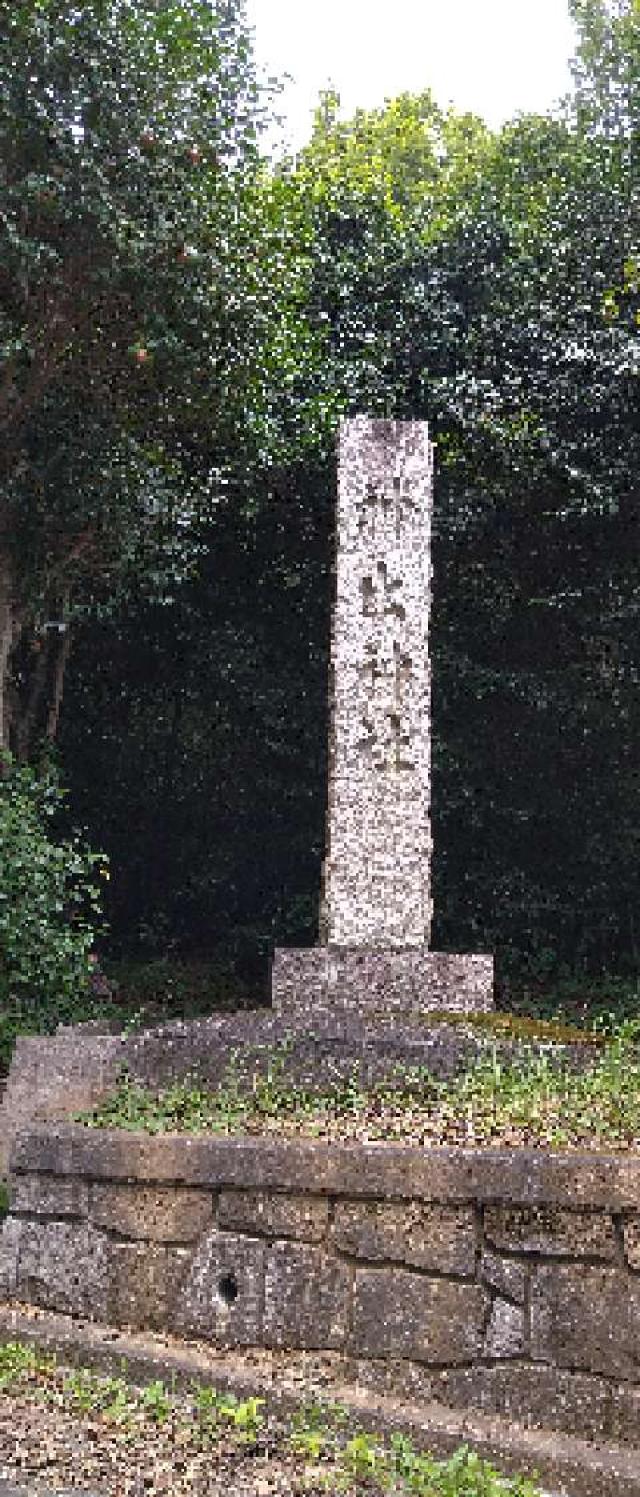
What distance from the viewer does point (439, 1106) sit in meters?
3.96

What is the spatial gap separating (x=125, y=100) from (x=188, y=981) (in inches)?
270

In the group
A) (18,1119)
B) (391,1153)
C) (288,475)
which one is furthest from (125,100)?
(391,1153)

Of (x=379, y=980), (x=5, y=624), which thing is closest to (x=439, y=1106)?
(x=379, y=980)

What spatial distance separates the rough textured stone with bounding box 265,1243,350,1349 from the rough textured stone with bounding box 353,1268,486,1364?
0.21 feet

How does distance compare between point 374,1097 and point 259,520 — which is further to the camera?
point 259,520

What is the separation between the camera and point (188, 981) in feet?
36.9

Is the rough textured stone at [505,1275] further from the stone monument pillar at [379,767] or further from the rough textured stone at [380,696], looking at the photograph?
the rough textured stone at [380,696]

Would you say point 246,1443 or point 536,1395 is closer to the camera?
point 246,1443

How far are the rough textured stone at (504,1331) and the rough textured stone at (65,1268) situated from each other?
1.29 m

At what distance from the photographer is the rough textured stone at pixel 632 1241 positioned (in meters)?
2.88

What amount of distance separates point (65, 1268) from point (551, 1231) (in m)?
1.67

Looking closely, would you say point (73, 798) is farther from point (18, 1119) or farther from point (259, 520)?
point (18, 1119)

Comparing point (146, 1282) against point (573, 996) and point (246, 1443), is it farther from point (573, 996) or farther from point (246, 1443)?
point (573, 996)

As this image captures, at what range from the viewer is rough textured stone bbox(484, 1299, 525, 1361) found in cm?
298
